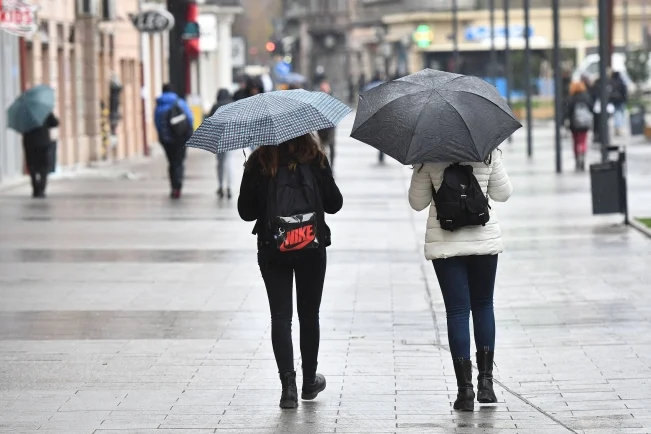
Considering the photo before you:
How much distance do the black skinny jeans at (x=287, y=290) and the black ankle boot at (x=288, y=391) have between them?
0.03 metres

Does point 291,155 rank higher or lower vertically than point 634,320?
higher

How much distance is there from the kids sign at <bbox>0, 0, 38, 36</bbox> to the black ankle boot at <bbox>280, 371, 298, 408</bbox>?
15.7 metres

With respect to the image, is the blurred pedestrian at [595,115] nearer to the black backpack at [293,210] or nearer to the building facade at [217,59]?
the building facade at [217,59]

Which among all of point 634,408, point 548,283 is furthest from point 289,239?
point 548,283

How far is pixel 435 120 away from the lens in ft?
27.6

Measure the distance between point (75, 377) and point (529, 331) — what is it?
3248 millimetres

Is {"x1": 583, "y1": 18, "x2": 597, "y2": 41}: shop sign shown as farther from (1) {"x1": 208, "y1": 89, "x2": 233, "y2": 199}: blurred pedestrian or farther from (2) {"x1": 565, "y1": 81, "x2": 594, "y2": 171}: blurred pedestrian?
(1) {"x1": 208, "y1": 89, "x2": 233, "y2": 199}: blurred pedestrian

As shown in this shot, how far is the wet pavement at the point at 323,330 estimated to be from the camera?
28.0ft

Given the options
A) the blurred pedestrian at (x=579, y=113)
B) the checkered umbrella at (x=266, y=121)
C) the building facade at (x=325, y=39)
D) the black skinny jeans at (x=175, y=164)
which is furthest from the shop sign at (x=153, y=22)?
the building facade at (x=325, y=39)

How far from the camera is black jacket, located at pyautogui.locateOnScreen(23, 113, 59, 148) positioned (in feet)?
79.9

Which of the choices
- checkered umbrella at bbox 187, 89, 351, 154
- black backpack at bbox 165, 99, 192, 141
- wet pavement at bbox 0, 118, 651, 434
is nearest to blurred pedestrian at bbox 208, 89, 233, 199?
black backpack at bbox 165, 99, 192, 141

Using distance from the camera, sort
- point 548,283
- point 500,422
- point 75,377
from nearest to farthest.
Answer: point 500,422 → point 75,377 → point 548,283

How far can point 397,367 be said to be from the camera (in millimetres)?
9945

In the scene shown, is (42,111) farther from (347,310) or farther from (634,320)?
(634,320)
